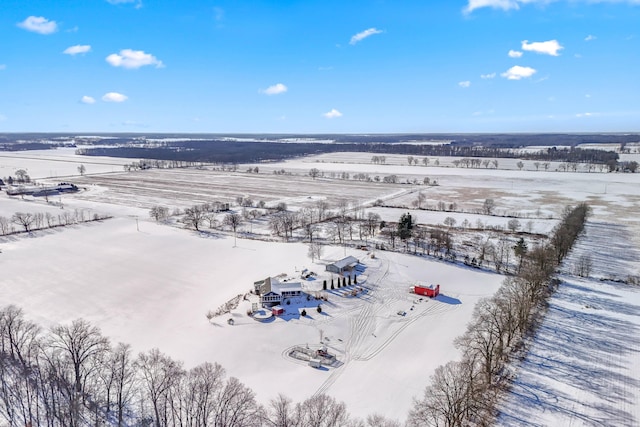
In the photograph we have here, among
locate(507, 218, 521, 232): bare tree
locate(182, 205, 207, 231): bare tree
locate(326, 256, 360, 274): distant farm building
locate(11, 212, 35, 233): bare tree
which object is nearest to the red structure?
locate(326, 256, 360, 274): distant farm building

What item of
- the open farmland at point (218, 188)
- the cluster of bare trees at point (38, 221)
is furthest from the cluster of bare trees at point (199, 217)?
the cluster of bare trees at point (38, 221)

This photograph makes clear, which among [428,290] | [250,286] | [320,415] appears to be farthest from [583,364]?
[250,286]

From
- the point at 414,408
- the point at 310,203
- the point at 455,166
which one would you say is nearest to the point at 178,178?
the point at 310,203

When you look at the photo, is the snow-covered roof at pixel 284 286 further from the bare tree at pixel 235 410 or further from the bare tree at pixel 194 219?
the bare tree at pixel 194 219

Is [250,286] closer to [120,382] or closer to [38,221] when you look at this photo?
[120,382]

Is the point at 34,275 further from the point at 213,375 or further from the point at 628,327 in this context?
the point at 628,327

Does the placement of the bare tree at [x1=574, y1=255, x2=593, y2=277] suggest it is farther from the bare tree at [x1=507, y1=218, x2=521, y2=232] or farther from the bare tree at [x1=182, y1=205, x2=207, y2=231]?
the bare tree at [x1=182, y1=205, x2=207, y2=231]
